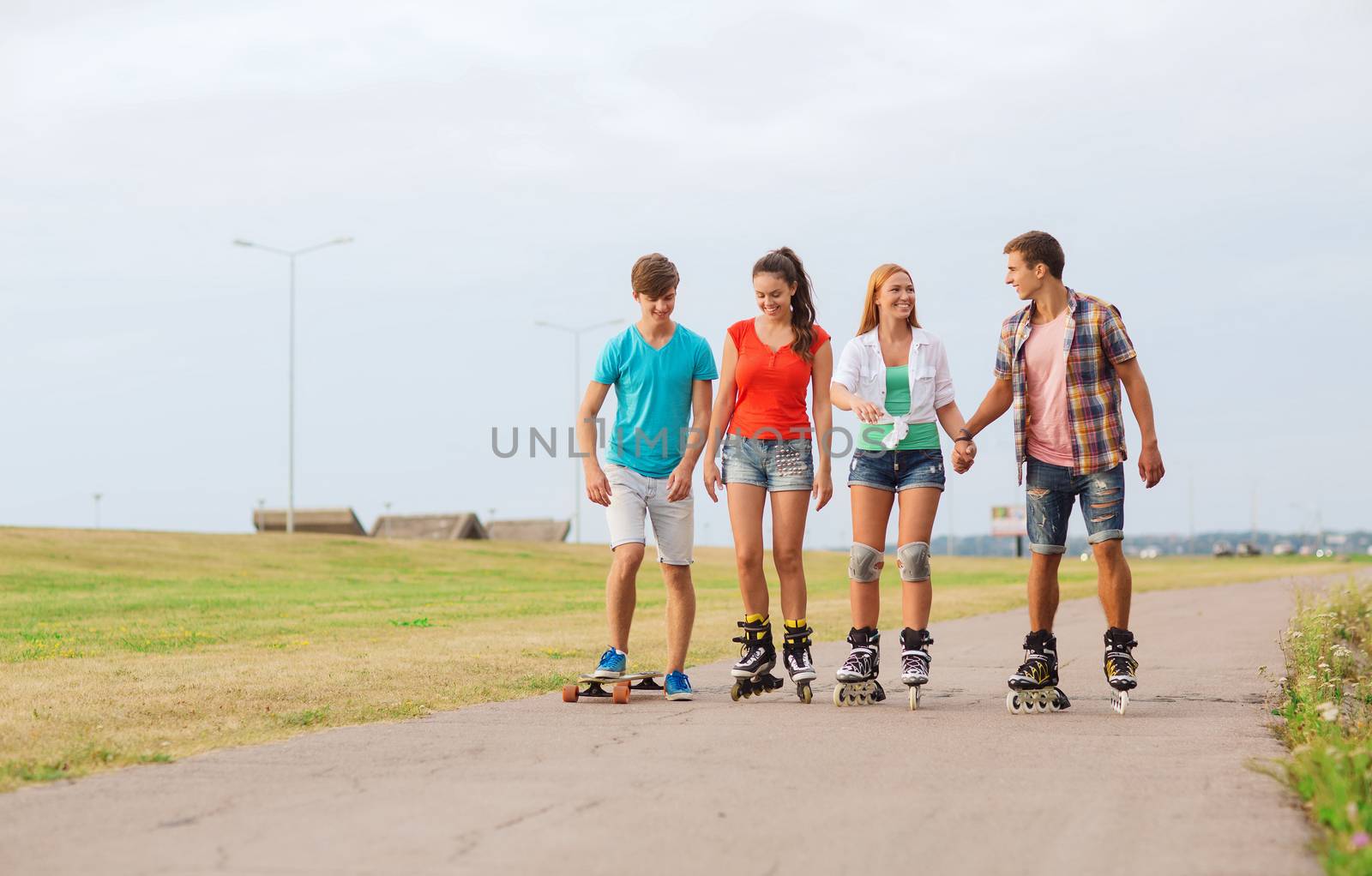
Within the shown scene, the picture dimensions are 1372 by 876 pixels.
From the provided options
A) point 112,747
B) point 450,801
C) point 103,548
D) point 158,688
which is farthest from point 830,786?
point 103,548

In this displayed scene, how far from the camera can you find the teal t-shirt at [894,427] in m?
7.61

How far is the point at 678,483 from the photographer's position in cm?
787

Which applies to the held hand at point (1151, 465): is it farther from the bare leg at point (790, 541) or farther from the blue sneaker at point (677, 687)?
the blue sneaker at point (677, 687)

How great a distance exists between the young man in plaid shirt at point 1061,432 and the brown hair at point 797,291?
1.00 m

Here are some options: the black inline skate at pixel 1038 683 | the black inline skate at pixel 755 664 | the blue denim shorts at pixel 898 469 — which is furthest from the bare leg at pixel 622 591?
the black inline skate at pixel 1038 683

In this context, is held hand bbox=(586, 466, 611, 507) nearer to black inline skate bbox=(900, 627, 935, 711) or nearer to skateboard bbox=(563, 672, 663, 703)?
skateboard bbox=(563, 672, 663, 703)

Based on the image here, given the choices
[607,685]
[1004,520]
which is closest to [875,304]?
[607,685]

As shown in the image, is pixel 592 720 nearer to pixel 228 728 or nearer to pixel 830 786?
pixel 228 728

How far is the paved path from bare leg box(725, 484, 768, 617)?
2.45 ft

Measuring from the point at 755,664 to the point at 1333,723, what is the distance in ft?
9.81

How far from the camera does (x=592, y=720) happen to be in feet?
22.7

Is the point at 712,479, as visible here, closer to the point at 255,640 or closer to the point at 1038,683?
the point at 1038,683

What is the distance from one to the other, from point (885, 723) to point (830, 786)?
1804mm

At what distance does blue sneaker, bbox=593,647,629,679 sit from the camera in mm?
7992
